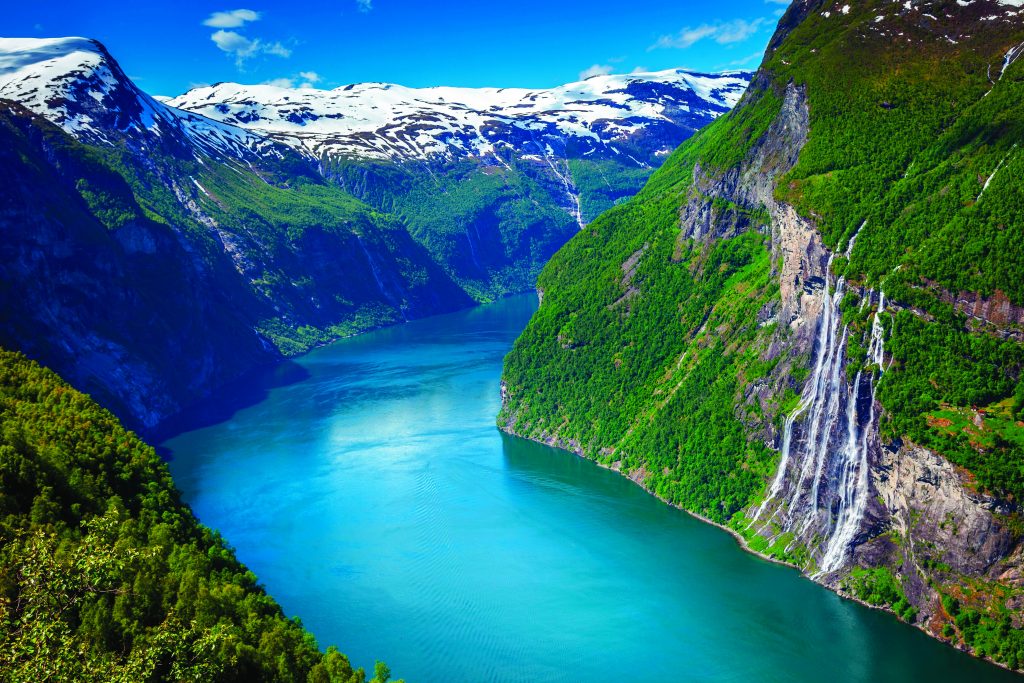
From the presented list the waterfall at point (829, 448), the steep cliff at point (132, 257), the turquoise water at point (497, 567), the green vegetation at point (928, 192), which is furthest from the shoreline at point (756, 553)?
the steep cliff at point (132, 257)

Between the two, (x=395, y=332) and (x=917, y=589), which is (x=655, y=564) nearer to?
(x=917, y=589)

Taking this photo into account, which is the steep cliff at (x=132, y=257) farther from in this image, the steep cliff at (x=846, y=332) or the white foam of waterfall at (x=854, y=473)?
the white foam of waterfall at (x=854, y=473)

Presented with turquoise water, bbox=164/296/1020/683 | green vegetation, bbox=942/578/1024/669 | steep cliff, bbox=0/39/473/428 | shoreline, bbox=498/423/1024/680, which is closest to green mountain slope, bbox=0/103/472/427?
steep cliff, bbox=0/39/473/428

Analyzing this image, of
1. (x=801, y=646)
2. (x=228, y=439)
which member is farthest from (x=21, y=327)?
(x=801, y=646)

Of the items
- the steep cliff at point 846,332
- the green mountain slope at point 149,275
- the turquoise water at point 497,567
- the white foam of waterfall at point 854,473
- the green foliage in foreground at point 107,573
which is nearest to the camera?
the green foliage in foreground at point 107,573

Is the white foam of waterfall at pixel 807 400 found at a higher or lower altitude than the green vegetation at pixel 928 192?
lower

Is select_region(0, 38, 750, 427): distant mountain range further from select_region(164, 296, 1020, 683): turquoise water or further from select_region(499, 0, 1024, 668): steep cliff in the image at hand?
select_region(499, 0, 1024, 668): steep cliff

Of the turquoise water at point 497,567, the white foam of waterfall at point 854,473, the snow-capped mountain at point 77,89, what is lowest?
the turquoise water at point 497,567
